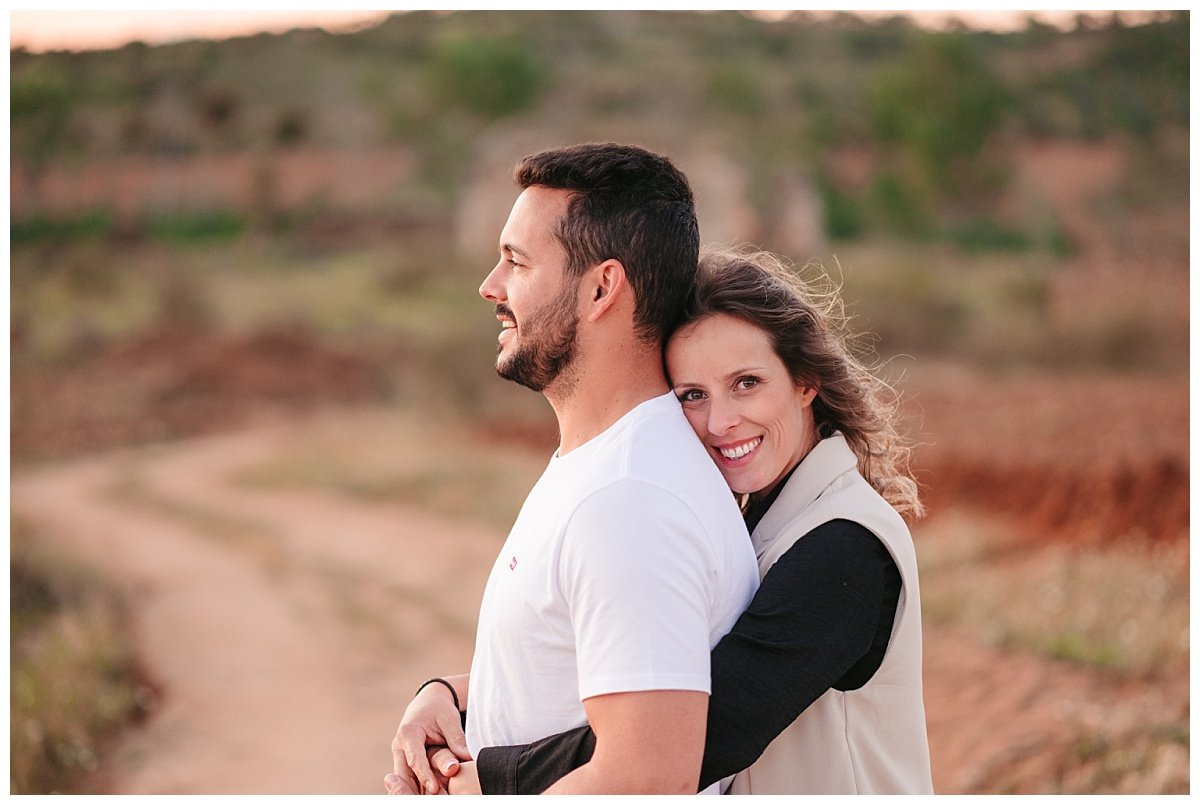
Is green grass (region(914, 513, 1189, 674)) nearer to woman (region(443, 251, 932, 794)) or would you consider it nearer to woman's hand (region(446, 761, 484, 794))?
woman (region(443, 251, 932, 794))

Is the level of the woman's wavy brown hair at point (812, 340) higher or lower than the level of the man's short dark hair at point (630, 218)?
lower

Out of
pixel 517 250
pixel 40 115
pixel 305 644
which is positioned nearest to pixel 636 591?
pixel 517 250

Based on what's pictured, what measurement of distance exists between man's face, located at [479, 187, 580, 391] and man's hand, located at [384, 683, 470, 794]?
0.61 metres

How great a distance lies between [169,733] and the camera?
793cm

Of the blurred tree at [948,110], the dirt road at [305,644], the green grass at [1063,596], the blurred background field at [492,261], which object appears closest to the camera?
the dirt road at [305,644]

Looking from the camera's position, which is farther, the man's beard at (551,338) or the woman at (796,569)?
the man's beard at (551,338)

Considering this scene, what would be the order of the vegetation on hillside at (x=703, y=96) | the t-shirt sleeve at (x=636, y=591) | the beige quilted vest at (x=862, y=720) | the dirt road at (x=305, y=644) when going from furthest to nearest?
1. the vegetation on hillside at (x=703, y=96)
2. the dirt road at (x=305, y=644)
3. the beige quilted vest at (x=862, y=720)
4. the t-shirt sleeve at (x=636, y=591)

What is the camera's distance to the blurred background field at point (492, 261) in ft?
26.6

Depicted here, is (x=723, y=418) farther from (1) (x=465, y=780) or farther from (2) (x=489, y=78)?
(2) (x=489, y=78)

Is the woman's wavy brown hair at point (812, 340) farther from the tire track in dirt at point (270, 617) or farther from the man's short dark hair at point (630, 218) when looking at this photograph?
the tire track in dirt at point (270, 617)

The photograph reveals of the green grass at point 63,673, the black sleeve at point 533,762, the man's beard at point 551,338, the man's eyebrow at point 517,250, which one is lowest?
the green grass at point 63,673

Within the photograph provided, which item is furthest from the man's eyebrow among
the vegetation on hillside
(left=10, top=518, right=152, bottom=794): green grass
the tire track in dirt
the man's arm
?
the vegetation on hillside

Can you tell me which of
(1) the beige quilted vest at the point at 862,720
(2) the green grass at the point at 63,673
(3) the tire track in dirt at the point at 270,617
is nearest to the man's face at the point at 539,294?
(1) the beige quilted vest at the point at 862,720

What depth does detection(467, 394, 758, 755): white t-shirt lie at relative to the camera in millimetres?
1603
